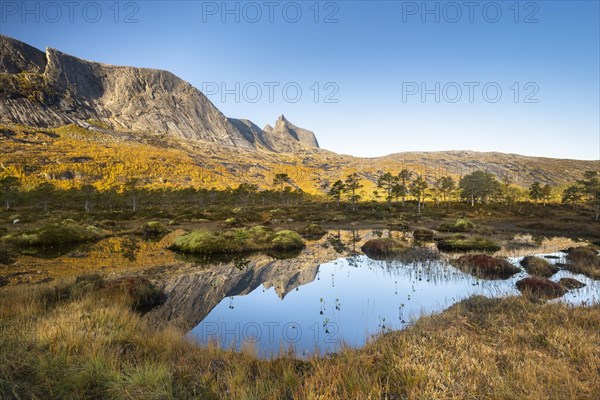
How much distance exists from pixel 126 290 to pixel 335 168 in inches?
7393

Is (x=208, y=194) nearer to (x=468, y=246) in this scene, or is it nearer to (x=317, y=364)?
(x=468, y=246)

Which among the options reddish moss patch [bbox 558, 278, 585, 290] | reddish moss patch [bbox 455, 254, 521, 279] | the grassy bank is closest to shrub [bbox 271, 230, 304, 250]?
reddish moss patch [bbox 455, 254, 521, 279]

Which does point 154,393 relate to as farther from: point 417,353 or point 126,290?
point 126,290

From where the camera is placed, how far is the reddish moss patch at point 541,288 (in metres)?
12.0

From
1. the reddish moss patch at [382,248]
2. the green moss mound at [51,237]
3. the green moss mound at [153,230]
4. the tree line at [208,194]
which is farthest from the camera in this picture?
the tree line at [208,194]

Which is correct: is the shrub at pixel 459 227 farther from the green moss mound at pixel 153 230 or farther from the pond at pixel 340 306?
the green moss mound at pixel 153 230

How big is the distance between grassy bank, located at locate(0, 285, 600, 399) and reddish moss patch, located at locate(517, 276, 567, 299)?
4.19 m

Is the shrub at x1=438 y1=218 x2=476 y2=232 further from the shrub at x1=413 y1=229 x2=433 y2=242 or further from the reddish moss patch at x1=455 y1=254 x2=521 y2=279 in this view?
the reddish moss patch at x1=455 y1=254 x2=521 y2=279

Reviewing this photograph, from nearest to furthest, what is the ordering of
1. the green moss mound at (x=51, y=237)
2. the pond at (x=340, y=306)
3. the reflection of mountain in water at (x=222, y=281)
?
the pond at (x=340, y=306), the reflection of mountain in water at (x=222, y=281), the green moss mound at (x=51, y=237)

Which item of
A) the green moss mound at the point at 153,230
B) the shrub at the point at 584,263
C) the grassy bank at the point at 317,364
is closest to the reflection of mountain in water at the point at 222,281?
the grassy bank at the point at 317,364

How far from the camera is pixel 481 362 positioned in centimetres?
569

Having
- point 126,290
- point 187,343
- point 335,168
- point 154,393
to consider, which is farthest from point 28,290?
point 335,168

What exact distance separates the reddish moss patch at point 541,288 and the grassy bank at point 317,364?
4187 millimetres

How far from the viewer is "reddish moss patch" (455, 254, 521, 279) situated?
641 inches
